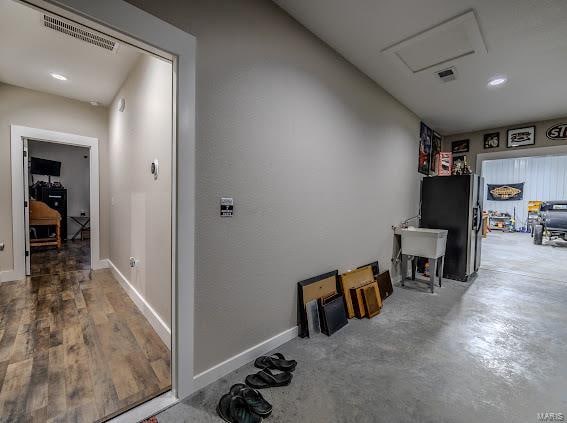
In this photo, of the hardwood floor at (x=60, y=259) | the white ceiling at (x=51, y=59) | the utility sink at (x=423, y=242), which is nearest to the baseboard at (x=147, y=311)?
the hardwood floor at (x=60, y=259)

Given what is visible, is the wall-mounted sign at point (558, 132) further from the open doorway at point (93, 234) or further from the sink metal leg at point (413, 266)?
the open doorway at point (93, 234)

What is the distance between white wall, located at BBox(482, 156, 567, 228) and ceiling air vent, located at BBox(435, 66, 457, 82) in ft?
29.9

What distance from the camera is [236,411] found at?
4.45 feet

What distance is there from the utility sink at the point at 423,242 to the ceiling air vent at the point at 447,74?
1.94 metres

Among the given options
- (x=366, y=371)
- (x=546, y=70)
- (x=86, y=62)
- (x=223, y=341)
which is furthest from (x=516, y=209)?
(x=86, y=62)

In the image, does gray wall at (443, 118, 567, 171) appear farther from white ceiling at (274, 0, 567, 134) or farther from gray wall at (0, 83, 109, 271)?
gray wall at (0, 83, 109, 271)

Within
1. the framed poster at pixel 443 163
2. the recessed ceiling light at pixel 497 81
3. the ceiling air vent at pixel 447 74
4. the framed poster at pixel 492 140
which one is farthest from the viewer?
the framed poster at pixel 492 140

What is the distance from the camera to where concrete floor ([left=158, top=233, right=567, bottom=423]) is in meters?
1.43

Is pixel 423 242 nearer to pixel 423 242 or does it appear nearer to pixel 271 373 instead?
pixel 423 242

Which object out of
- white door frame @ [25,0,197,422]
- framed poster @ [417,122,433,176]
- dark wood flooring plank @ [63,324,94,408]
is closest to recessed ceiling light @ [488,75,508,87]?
framed poster @ [417,122,433,176]

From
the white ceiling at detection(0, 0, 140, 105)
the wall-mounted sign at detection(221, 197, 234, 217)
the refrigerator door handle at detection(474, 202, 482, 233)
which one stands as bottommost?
the refrigerator door handle at detection(474, 202, 482, 233)

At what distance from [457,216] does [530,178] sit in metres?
11.1

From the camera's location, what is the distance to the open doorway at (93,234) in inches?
63.3

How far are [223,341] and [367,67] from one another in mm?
3113
